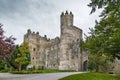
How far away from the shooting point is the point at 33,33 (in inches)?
3627

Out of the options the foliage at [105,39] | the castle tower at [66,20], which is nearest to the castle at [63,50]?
the castle tower at [66,20]

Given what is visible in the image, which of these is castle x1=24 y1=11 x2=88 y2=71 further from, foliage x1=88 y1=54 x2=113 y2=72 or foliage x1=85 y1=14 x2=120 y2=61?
foliage x1=85 y1=14 x2=120 y2=61

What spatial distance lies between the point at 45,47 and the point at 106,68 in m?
45.8

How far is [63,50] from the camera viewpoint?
234 ft

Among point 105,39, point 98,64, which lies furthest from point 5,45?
point 98,64

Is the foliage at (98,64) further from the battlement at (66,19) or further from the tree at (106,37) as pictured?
Answer: the battlement at (66,19)

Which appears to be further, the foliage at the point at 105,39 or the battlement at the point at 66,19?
the battlement at the point at 66,19

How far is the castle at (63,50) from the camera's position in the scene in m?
63.8

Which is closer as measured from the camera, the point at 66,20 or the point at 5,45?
the point at 5,45

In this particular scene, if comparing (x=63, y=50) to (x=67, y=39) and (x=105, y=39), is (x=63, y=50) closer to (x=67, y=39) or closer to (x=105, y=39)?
(x=67, y=39)

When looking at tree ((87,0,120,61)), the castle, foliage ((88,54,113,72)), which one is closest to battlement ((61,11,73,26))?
the castle

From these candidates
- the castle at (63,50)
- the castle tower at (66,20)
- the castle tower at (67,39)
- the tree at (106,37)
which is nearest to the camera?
the tree at (106,37)

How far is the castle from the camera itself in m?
63.8

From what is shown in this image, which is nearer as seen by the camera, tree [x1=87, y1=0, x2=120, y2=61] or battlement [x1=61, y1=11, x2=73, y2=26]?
tree [x1=87, y1=0, x2=120, y2=61]
